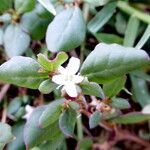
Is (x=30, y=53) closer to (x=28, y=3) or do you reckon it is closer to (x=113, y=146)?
(x=28, y=3)

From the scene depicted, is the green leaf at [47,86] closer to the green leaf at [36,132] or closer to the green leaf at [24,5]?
the green leaf at [36,132]

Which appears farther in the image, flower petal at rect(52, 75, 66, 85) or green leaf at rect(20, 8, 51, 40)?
green leaf at rect(20, 8, 51, 40)

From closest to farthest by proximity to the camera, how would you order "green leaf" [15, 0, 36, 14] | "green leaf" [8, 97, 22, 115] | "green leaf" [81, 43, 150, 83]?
"green leaf" [81, 43, 150, 83] → "green leaf" [15, 0, 36, 14] → "green leaf" [8, 97, 22, 115]

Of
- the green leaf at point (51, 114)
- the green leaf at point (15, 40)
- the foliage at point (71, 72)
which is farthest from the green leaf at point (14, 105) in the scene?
→ the green leaf at point (51, 114)


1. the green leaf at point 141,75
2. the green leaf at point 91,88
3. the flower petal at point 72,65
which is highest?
the flower petal at point 72,65

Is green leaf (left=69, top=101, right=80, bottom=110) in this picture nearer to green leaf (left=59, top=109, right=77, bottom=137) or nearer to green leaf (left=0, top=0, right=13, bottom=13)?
green leaf (left=59, top=109, right=77, bottom=137)

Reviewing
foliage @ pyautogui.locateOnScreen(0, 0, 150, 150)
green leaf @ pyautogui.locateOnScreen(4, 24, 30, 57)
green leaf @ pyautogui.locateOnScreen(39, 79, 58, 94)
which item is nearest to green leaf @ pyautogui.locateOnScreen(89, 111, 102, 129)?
foliage @ pyautogui.locateOnScreen(0, 0, 150, 150)

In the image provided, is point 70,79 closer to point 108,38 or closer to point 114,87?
point 114,87
